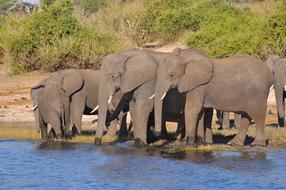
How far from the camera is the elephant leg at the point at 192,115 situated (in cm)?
1753

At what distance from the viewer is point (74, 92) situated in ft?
66.1

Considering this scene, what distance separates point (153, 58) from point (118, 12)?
78.9ft

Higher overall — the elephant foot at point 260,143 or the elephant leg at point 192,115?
the elephant leg at point 192,115

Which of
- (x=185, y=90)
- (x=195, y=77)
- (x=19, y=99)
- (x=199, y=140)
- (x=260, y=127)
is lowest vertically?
A: (x=199, y=140)

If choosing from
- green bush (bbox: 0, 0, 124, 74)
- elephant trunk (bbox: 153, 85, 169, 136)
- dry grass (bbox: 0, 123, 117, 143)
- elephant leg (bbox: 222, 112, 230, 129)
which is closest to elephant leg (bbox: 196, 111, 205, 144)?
elephant trunk (bbox: 153, 85, 169, 136)

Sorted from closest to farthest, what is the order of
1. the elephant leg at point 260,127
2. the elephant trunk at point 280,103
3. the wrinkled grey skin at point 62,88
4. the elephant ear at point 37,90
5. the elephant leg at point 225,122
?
the elephant leg at point 260,127 → the wrinkled grey skin at point 62,88 → the elephant ear at point 37,90 → the elephant trunk at point 280,103 → the elephant leg at point 225,122

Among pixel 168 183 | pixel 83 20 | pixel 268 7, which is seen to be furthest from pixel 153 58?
pixel 268 7

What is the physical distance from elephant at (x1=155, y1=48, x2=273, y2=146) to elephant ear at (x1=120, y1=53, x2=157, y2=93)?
10.6 inches

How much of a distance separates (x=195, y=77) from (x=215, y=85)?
0.45 m

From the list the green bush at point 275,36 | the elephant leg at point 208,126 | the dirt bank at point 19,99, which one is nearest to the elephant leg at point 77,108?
the elephant leg at point 208,126

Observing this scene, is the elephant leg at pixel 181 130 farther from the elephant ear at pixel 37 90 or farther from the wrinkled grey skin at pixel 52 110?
the elephant ear at pixel 37 90

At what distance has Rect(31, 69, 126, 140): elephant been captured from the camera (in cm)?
1983

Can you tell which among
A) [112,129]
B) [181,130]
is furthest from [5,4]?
[181,130]

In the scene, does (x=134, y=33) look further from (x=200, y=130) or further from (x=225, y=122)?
(x=200, y=130)
